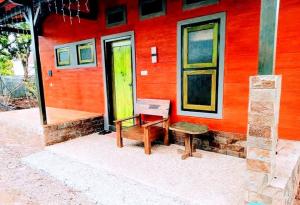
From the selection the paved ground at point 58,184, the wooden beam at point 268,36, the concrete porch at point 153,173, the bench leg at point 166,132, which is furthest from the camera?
the bench leg at point 166,132

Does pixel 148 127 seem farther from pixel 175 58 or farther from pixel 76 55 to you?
pixel 76 55

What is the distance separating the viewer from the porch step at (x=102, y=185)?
2270 millimetres

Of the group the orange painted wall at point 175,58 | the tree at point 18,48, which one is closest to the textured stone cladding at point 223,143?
the orange painted wall at point 175,58

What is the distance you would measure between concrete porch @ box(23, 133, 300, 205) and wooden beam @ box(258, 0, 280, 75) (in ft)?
3.22

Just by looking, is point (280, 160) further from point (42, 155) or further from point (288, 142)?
point (42, 155)

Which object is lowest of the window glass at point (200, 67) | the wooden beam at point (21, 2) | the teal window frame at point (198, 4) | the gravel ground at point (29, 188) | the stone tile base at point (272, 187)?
the gravel ground at point (29, 188)

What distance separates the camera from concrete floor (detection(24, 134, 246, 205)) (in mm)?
2264

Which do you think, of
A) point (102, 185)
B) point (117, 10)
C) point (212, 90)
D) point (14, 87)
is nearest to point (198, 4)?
point (212, 90)

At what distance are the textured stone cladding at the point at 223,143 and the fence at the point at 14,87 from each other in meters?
9.88

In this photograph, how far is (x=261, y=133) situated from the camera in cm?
171

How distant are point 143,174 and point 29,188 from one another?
A: 155 centimetres

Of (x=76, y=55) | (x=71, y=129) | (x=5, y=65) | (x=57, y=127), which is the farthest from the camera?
(x=5, y=65)

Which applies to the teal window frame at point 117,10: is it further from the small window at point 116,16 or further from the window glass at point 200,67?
the window glass at point 200,67

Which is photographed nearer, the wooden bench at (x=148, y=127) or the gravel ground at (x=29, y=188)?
the gravel ground at (x=29, y=188)
